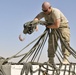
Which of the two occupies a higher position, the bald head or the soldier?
the bald head

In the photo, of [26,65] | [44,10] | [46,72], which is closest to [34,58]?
[44,10]

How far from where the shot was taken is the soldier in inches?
260

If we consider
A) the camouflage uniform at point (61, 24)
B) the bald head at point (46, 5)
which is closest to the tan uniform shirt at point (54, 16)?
the camouflage uniform at point (61, 24)

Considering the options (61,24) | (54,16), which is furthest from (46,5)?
(61,24)

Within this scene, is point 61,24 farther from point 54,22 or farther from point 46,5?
point 46,5

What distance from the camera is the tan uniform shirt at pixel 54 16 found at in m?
6.65

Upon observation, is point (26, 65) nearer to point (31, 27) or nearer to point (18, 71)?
point (18, 71)

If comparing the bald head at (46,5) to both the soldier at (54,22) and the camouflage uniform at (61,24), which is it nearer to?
the soldier at (54,22)

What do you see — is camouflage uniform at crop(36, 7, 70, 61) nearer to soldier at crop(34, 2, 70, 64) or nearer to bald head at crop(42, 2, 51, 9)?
soldier at crop(34, 2, 70, 64)

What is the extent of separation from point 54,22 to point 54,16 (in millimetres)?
135

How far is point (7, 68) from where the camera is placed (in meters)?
4.57

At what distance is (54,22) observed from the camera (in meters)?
6.60

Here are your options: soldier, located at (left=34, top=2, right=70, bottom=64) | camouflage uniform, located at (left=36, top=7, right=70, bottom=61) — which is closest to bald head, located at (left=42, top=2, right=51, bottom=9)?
soldier, located at (left=34, top=2, right=70, bottom=64)

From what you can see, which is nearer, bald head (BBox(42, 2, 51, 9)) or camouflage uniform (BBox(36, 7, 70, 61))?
bald head (BBox(42, 2, 51, 9))
